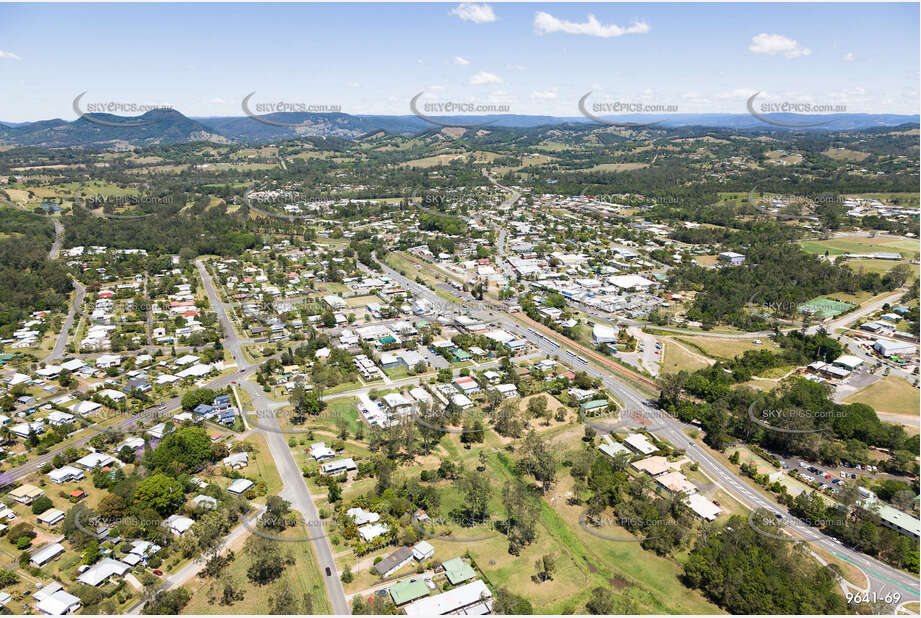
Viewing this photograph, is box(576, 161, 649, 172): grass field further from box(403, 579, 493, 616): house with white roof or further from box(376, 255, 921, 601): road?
box(403, 579, 493, 616): house with white roof

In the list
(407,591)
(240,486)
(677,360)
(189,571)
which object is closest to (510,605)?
(407,591)

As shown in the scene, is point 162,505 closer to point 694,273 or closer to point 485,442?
point 485,442

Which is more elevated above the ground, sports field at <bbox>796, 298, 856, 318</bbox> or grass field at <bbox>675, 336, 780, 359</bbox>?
sports field at <bbox>796, 298, 856, 318</bbox>

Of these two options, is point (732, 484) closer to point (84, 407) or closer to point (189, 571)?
point (189, 571)

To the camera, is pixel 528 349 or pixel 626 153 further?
pixel 626 153

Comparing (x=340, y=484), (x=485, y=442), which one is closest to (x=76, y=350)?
(x=340, y=484)

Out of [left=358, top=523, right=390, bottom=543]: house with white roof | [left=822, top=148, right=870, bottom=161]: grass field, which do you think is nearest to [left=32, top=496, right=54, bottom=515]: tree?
[left=358, top=523, right=390, bottom=543]: house with white roof

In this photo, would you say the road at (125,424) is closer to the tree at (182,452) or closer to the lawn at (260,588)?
the tree at (182,452)
